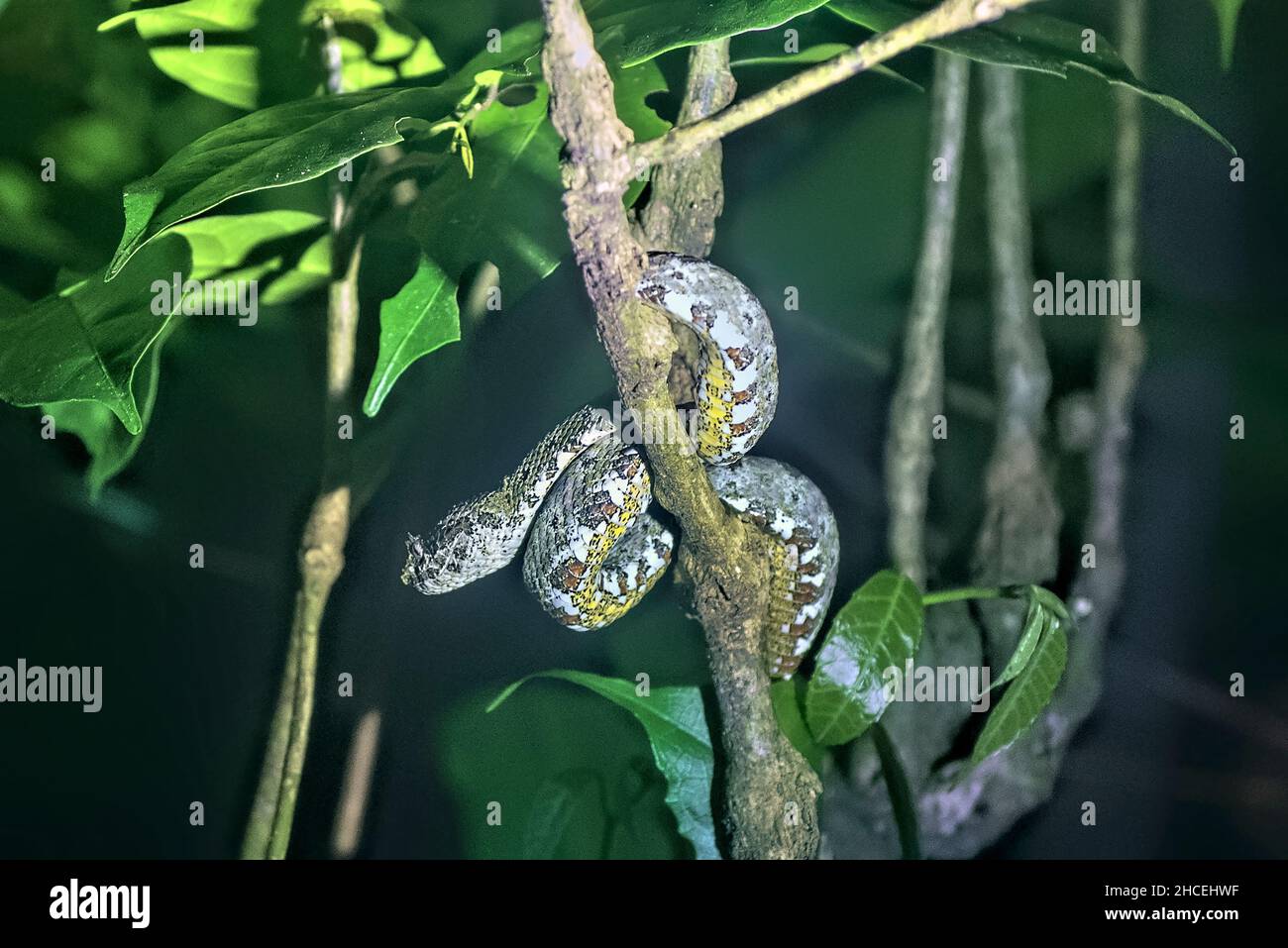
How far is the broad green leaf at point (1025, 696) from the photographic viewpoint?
0.71 m

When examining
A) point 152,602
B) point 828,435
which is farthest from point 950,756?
point 152,602

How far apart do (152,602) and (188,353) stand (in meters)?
0.24

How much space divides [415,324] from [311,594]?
1.01 ft

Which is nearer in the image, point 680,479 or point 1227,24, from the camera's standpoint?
point 680,479

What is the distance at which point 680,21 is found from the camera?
596mm

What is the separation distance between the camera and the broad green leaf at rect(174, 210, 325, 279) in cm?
75

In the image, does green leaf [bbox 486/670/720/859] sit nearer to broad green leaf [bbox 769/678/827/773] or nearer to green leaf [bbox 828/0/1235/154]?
broad green leaf [bbox 769/678/827/773]

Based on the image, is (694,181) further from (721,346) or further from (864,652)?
(864,652)

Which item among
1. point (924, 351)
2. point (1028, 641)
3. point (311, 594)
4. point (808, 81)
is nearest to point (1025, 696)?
point (1028, 641)

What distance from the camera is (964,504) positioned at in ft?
3.34

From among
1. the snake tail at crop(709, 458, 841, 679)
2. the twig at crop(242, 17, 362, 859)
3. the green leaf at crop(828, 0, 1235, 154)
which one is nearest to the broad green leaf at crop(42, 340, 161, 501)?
the twig at crop(242, 17, 362, 859)

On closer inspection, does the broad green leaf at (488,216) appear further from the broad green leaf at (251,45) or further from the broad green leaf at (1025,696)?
the broad green leaf at (1025,696)

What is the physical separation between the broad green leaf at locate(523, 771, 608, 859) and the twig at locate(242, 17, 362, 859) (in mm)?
229
